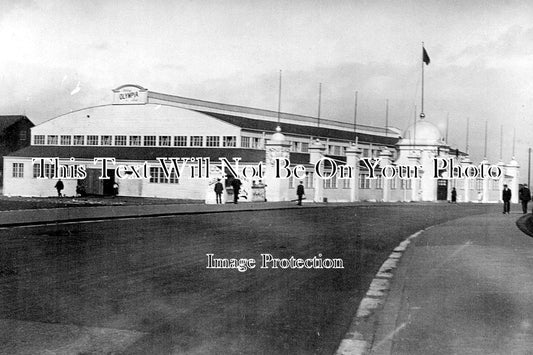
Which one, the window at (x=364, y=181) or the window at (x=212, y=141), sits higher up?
the window at (x=212, y=141)

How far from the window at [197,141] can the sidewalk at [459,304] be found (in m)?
39.0

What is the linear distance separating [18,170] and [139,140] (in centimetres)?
1024

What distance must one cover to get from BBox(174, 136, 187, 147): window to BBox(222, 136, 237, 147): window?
143 inches

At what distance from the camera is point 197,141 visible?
52750 millimetres

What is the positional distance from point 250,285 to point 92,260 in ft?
12.7

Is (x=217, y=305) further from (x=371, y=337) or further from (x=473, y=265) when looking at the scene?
(x=473, y=265)

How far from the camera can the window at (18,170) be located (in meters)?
54.1

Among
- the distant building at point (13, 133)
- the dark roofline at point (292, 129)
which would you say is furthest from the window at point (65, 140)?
the distant building at point (13, 133)

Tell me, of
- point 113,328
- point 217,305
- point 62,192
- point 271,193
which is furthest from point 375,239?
point 62,192

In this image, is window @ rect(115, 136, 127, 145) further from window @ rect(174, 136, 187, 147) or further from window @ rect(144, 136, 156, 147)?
window @ rect(174, 136, 187, 147)

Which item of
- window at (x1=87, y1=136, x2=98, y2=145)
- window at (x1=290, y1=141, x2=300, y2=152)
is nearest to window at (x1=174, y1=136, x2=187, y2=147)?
window at (x1=87, y1=136, x2=98, y2=145)

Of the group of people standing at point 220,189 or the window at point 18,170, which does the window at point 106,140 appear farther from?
the group of people standing at point 220,189

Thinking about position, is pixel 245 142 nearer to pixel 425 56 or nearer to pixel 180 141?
pixel 180 141

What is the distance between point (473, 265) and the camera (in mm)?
12008
